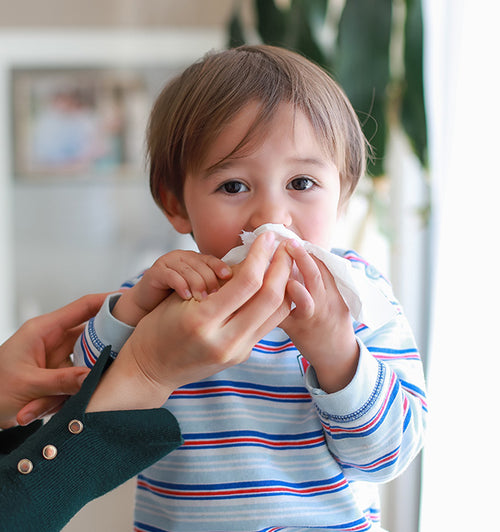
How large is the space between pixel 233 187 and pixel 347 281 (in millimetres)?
196

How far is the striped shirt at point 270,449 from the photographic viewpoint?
739 mm

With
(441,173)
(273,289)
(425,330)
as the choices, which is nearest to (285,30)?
(441,173)

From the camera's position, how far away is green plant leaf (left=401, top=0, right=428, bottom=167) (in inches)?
53.2

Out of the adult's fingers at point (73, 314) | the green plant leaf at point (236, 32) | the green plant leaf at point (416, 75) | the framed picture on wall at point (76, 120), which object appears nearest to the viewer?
the adult's fingers at point (73, 314)

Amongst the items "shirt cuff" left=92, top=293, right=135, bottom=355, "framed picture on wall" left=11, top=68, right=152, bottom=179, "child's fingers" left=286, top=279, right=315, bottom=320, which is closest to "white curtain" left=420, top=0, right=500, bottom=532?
"child's fingers" left=286, top=279, right=315, bottom=320

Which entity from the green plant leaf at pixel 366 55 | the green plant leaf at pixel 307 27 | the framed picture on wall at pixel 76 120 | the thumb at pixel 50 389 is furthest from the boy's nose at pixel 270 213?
the framed picture on wall at pixel 76 120

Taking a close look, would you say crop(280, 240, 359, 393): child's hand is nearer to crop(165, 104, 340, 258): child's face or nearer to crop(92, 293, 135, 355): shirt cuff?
crop(165, 104, 340, 258): child's face

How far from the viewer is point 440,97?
4.83ft

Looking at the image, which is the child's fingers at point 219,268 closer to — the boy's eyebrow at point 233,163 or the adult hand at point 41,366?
the boy's eyebrow at point 233,163

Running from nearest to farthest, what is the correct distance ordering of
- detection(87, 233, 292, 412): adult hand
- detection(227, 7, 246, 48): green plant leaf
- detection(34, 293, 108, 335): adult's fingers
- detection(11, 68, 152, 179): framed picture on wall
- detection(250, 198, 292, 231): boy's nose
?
detection(87, 233, 292, 412): adult hand → detection(250, 198, 292, 231): boy's nose → detection(34, 293, 108, 335): adult's fingers → detection(227, 7, 246, 48): green plant leaf → detection(11, 68, 152, 179): framed picture on wall

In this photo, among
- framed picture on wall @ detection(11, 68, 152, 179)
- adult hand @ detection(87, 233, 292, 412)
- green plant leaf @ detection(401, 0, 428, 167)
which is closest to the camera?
adult hand @ detection(87, 233, 292, 412)

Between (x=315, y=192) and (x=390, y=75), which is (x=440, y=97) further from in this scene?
(x=315, y=192)

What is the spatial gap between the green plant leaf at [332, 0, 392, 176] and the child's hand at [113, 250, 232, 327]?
819 millimetres

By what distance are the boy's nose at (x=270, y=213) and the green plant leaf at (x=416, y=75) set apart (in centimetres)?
79
